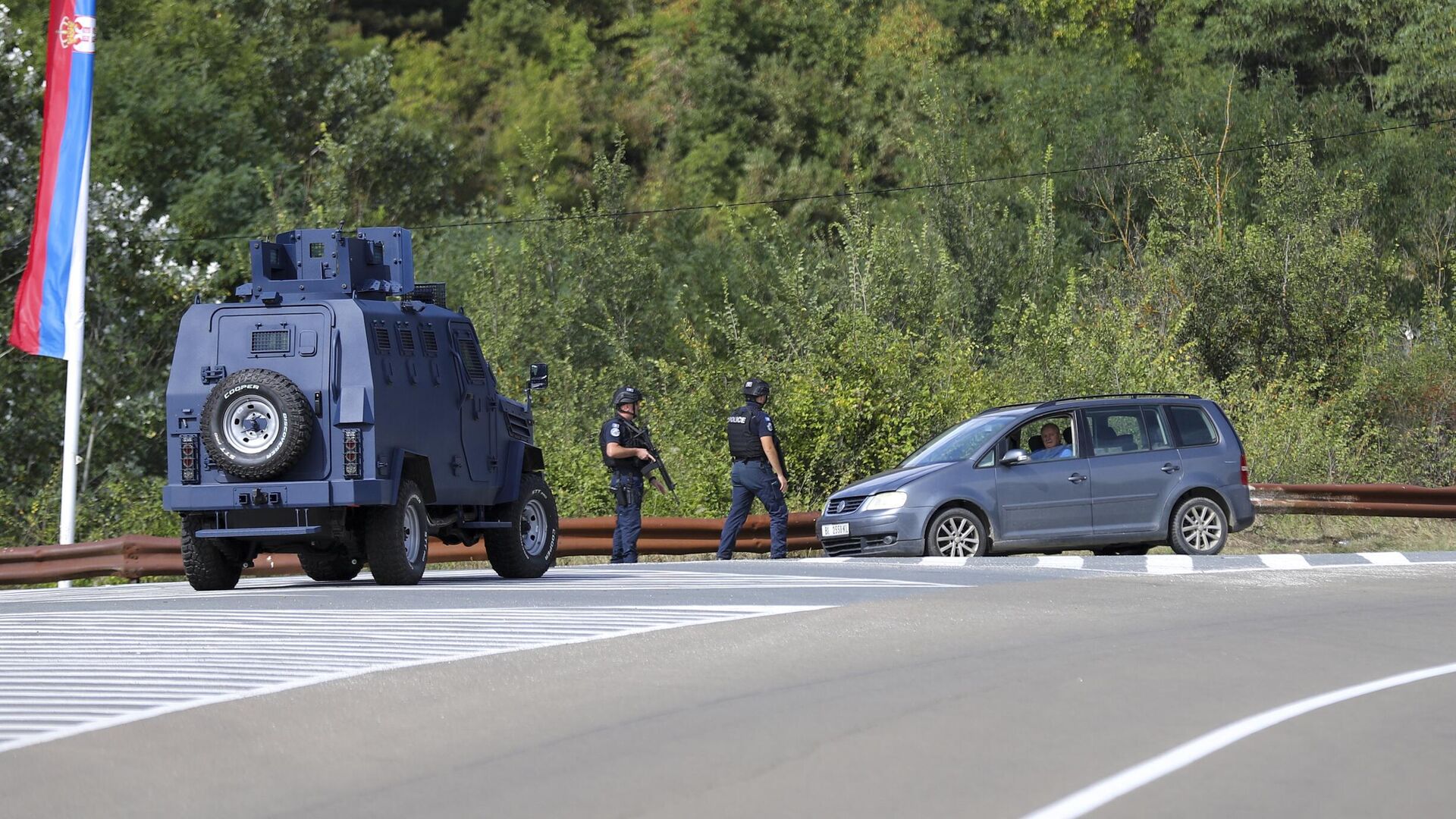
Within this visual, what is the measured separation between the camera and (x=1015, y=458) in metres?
19.3

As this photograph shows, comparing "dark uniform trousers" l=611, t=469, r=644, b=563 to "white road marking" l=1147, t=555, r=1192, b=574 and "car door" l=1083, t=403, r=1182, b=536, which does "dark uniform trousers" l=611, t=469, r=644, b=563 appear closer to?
"car door" l=1083, t=403, r=1182, b=536

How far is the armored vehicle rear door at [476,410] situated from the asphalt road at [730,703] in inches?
101

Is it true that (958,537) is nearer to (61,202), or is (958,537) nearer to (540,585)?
(540,585)

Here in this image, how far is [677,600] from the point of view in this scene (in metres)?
13.8

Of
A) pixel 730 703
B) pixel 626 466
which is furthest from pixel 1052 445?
pixel 730 703

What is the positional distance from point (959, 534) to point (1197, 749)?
37.2ft

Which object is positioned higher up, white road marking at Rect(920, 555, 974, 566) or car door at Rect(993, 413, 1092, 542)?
car door at Rect(993, 413, 1092, 542)

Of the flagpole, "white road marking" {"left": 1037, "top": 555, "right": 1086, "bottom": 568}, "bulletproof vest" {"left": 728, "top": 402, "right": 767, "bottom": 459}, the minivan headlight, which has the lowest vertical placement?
"white road marking" {"left": 1037, "top": 555, "right": 1086, "bottom": 568}

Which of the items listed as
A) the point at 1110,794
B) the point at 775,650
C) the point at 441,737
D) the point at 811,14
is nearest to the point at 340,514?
the point at 775,650

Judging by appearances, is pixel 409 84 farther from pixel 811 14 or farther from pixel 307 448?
pixel 307 448

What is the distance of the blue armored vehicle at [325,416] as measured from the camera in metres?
15.4

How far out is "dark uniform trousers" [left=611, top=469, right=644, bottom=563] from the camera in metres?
20.2

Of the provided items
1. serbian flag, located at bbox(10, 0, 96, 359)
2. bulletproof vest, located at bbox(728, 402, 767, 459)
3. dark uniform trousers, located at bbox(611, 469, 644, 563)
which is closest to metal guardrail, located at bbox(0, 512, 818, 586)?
dark uniform trousers, located at bbox(611, 469, 644, 563)

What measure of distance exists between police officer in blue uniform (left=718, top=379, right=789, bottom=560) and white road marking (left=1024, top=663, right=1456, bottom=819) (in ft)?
34.5
